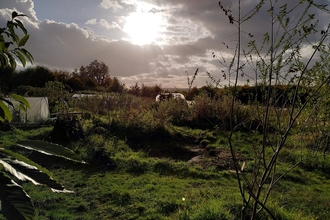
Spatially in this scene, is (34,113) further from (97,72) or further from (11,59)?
(97,72)

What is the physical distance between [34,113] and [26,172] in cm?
1270

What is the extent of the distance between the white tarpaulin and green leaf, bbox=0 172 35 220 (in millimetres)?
12146

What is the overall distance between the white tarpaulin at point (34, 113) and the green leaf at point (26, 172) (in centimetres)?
1207

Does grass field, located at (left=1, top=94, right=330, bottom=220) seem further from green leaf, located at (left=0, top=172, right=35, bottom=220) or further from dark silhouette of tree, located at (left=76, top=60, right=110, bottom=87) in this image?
dark silhouette of tree, located at (left=76, top=60, right=110, bottom=87)

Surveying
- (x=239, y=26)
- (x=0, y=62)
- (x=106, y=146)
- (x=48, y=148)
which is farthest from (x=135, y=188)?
(x=48, y=148)

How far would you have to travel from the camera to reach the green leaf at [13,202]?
2.19 feet

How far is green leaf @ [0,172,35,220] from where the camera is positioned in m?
0.67

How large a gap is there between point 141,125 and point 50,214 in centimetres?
628

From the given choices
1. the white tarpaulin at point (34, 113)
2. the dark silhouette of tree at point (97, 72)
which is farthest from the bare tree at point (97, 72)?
the white tarpaulin at point (34, 113)

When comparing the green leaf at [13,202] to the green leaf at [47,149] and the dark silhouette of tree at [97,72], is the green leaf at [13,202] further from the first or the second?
the dark silhouette of tree at [97,72]

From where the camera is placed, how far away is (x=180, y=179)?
607 centimetres

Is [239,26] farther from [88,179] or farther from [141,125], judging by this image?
[141,125]

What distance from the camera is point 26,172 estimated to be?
2.45 feet

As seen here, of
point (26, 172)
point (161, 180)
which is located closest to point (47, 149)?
point (26, 172)
